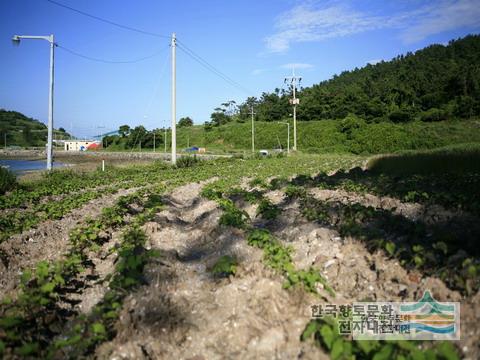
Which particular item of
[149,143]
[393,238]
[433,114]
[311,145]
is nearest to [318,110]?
[311,145]

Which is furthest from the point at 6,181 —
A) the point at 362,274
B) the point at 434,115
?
the point at 434,115

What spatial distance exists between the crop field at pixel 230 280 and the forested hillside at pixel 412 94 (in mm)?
63711

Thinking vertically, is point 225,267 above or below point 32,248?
above

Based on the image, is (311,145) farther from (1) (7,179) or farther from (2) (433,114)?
(1) (7,179)

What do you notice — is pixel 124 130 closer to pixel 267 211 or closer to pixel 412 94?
pixel 412 94

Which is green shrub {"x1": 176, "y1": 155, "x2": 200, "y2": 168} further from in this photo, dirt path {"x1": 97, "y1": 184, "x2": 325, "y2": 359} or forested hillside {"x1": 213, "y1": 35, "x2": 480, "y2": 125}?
forested hillside {"x1": 213, "y1": 35, "x2": 480, "y2": 125}

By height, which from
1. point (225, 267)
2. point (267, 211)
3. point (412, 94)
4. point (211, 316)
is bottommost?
point (211, 316)

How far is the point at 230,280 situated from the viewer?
5039mm

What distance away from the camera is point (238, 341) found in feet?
12.5

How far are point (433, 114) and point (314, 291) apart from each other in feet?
224

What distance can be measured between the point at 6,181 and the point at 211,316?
47.3 ft

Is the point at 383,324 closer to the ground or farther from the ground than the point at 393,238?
closer to the ground

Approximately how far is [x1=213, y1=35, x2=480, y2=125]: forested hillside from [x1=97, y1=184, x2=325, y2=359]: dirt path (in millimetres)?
66207

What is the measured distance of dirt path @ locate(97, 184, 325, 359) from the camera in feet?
12.1
